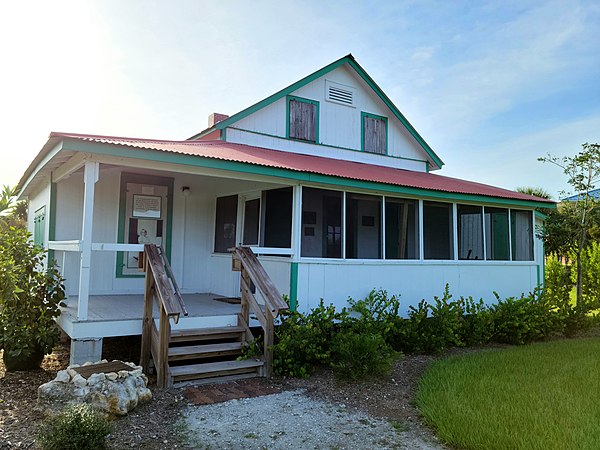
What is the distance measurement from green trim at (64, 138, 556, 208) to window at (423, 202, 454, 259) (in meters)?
0.30

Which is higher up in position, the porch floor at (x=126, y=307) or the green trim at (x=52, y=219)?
the green trim at (x=52, y=219)

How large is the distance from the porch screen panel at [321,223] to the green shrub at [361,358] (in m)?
1.99

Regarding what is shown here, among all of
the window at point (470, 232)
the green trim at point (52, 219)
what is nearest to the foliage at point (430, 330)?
the window at point (470, 232)

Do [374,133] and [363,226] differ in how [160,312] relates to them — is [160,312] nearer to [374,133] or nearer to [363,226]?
[363,226]

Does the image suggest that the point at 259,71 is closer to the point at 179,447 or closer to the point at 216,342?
the point at 216,342

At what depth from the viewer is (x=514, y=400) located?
516 centimetres

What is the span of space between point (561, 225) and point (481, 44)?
5256mm

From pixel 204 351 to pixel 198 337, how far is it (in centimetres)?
36

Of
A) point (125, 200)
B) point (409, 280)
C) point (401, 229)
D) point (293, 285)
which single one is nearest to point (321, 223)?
point (293, 285)

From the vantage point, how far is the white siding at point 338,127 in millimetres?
10297

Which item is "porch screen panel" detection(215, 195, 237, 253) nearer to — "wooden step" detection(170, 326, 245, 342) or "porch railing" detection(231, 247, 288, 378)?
"porch railing" detection(231, 247, 288, 378)

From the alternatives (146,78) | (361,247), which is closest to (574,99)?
(361,247)

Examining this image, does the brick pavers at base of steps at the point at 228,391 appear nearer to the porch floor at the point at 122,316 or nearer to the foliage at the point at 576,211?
the porch floor at the point at 122,316

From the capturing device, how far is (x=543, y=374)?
21.0ft
